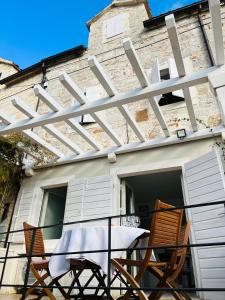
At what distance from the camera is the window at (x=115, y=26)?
7.91 meters

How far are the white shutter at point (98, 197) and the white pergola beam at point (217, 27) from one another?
304cm

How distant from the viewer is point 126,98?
3.44 metres

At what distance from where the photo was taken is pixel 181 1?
7094 mm

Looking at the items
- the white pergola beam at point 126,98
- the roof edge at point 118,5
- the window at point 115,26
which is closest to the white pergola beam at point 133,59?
the white pergola beam at point 126,98

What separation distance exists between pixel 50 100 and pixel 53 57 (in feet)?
17.7

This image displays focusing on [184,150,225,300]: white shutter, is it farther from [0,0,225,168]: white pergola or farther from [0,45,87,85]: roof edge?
[0,45,87,85]: roof edge

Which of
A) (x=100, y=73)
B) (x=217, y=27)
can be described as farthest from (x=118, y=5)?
(x=217, y=27)

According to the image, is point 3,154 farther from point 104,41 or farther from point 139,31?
point 139,31

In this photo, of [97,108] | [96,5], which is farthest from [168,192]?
[96,5]

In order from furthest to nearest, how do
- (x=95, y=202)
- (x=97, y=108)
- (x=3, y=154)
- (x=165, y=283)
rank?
(x=3, y=154)
(x=95, y=202)
(x=97, y=108)
(x=165, y=283)

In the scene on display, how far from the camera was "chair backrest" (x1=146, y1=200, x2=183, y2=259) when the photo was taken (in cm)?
208

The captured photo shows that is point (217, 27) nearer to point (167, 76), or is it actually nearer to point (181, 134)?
point (181, 134)

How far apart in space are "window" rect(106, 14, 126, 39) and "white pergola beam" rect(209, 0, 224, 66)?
18.3 ft

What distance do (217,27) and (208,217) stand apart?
265 centimetres
